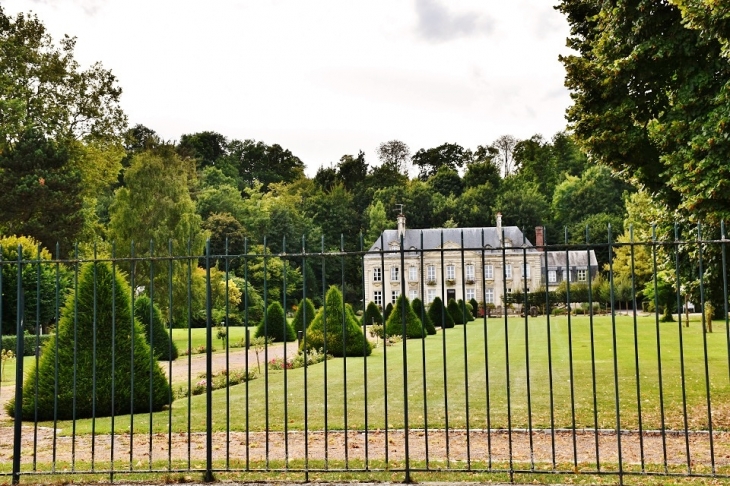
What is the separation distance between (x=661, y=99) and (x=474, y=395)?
5.94 metres

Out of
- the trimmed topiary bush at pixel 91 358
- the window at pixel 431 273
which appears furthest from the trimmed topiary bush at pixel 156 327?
the window at pixel 431 273

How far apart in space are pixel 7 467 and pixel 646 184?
401 inches

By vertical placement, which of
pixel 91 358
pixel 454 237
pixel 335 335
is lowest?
pixel 335 335

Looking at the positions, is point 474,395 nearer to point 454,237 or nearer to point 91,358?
point 91,358

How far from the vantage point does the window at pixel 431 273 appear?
56719mm

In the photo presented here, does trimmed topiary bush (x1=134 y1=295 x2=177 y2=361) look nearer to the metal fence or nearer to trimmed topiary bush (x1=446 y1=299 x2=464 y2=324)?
the metal fence

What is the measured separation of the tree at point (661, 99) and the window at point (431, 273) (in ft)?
147

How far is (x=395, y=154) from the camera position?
255ft

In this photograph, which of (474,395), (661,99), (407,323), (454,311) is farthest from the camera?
(454,311)

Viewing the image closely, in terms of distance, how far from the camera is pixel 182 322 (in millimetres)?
32844

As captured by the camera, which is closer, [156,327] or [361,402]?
[361,402]

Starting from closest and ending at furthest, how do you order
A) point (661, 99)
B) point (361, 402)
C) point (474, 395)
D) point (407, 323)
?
point (661, 99), point (361, 402), point (474, 395), point (407, 323)

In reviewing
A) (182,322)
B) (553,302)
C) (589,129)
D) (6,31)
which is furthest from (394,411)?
(553,302)

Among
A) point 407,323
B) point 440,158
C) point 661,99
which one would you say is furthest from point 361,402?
point 440,158
